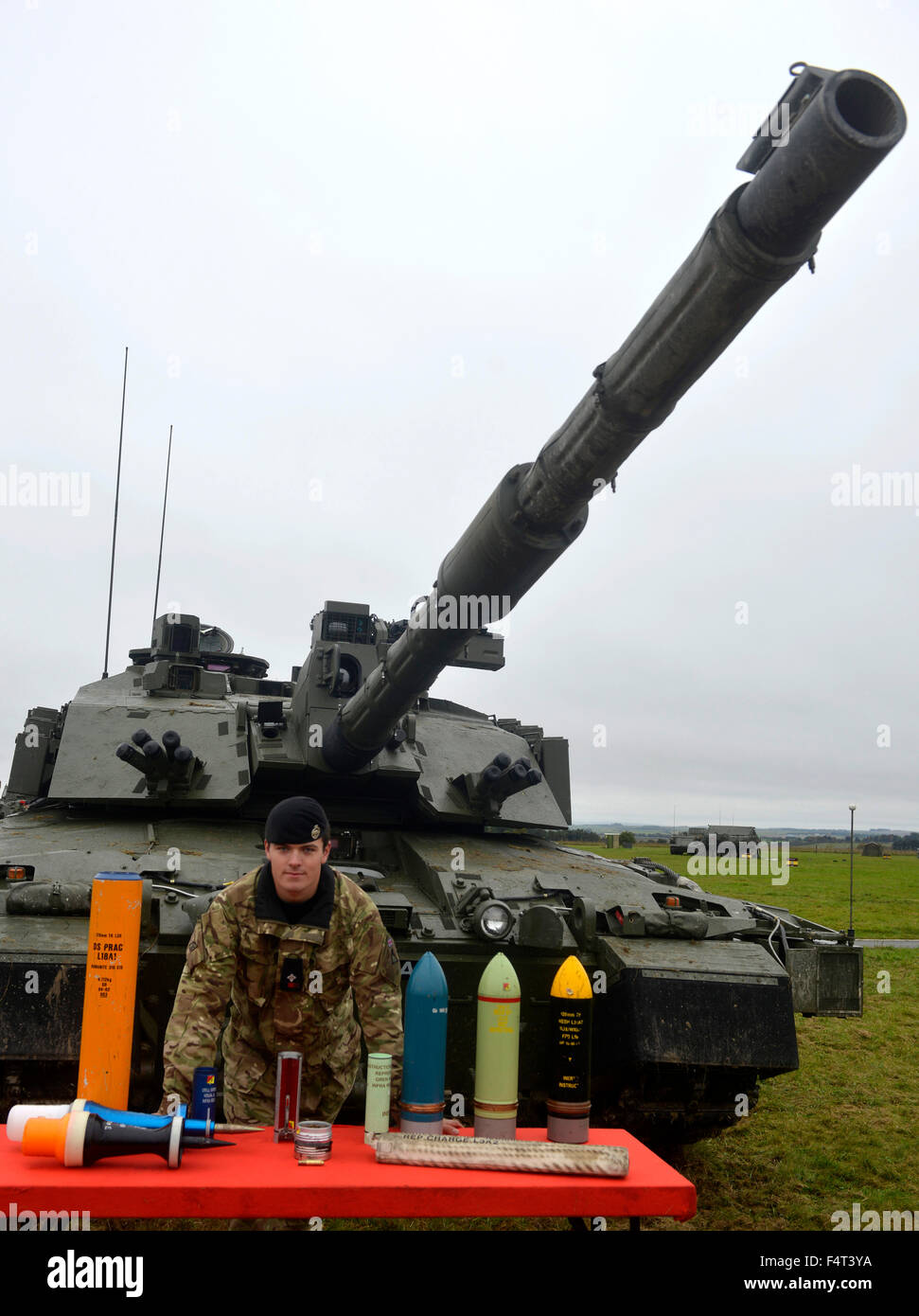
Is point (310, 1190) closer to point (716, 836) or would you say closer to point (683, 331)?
point (683, 331)

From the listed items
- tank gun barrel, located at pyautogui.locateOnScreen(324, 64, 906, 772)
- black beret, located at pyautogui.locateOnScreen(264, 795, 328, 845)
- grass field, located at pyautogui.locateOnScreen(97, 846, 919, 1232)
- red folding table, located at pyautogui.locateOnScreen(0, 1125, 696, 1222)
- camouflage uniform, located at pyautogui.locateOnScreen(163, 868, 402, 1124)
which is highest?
tank gun barrel, located at pyautogui.locateOnScreen(324, 64, 906, 772)

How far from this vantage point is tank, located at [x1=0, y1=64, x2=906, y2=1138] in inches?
159

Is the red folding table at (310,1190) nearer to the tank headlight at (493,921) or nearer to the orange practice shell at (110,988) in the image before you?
the orange practice shell at (110,988)

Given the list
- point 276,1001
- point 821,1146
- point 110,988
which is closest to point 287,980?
point 276,1001

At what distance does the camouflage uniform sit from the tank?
4.91 ft

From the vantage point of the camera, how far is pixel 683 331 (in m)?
4.12

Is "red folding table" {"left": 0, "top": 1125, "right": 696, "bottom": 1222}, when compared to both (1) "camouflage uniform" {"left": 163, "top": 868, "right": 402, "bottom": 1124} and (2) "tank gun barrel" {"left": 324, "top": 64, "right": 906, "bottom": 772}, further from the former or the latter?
(2) "tank gun barrel" {"left": 324, "top": 64, "right": 906, "bottom": 772}

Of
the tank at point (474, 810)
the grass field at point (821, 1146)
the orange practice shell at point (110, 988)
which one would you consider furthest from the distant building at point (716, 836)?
the orange practice shell at point (110, 988)

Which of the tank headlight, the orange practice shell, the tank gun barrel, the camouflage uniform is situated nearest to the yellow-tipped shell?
the camouflage uniform

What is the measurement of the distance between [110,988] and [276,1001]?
69cm

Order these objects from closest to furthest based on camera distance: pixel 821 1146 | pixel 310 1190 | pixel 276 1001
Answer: pixel 310 1190, pixel 276 1001, pixel 821 1146

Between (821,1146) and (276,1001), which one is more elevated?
(276,1001)

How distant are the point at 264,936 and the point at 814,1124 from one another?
6.45 metres
